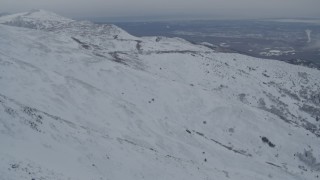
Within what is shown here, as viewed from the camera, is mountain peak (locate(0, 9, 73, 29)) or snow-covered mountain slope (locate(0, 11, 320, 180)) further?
mountain peak (locate(0, 9, 73, 29))

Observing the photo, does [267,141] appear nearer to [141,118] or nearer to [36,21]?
[141,118]

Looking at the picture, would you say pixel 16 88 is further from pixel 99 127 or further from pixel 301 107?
pixel 301 107

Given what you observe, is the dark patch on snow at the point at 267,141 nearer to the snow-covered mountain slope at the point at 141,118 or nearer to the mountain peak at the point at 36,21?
the snow-covered mountain slope at the point at 141,118

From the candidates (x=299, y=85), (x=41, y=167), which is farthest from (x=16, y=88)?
(x=299, y=85)

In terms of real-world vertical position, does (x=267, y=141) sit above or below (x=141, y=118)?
below

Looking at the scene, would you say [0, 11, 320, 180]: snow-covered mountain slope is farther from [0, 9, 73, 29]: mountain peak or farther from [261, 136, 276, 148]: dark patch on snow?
[0, 9, 73, 29]: mountain peak

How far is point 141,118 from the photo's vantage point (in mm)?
49469

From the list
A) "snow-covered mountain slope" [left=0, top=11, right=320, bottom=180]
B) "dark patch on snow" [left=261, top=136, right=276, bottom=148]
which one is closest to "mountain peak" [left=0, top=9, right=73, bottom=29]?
"snow-covered mountain slope" [left=0, top=11, right=320, bottom=180]

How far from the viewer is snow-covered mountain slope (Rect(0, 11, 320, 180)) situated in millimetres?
29569

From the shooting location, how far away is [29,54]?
223 feet

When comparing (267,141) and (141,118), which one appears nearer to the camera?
(141,118)

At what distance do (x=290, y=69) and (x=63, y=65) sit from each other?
75.9 m

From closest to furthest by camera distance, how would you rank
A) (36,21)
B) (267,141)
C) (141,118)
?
(141,118)
(267,141)
(36,21)

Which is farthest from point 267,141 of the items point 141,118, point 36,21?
point 36,21
